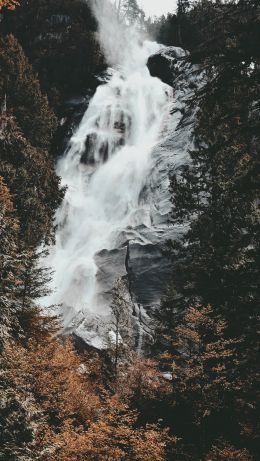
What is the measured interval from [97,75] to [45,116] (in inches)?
1062

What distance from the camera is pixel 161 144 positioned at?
46.2 meters

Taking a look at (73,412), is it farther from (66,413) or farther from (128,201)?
(128,201)

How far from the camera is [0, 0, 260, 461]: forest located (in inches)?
273

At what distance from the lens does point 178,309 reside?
72.0 ft

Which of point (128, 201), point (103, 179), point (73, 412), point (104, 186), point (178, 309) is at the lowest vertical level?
point (73, 412)

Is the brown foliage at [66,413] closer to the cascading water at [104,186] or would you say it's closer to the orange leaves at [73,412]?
the orange leaves at [73,412]

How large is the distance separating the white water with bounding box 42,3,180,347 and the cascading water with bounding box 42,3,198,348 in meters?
0.08

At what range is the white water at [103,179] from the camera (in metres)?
Answer: 34.7

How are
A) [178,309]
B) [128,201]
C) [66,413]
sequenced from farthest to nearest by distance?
[128,201], [178,309], [66,413]

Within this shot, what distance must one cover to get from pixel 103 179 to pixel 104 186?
1246 millimetres

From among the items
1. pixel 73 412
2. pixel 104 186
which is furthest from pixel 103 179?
pixel 73 412

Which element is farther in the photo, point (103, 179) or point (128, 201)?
point (103, 179)

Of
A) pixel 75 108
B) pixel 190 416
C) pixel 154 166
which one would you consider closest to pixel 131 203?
pixel 154 166

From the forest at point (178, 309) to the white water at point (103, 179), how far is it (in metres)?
5.91
